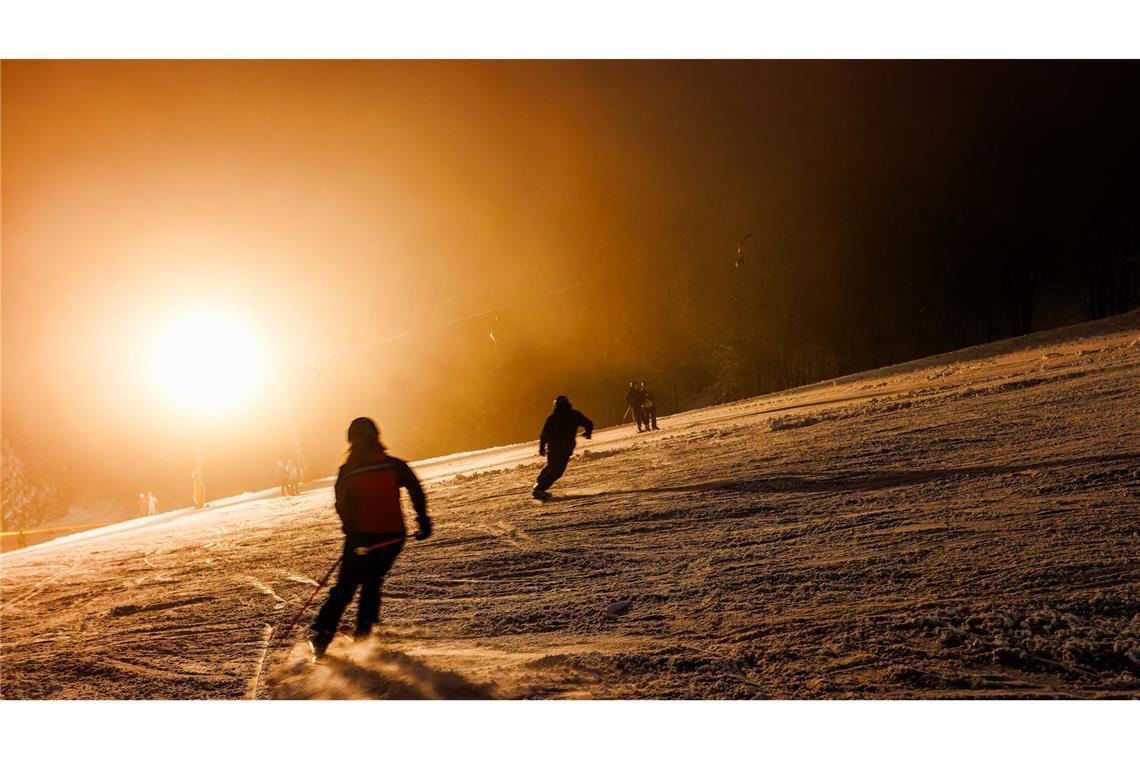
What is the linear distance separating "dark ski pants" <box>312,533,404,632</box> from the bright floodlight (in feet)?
199

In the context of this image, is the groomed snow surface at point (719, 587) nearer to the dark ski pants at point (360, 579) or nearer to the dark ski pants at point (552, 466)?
the dark ski pants at point (360, 579)

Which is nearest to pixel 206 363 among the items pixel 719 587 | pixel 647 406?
pixel 647 406

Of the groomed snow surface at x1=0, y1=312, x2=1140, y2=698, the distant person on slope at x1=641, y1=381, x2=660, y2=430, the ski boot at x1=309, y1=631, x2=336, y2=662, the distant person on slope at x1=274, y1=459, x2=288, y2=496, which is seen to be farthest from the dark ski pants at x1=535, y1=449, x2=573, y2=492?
the distant person on slope at x1=274, y1=459, x2=288, y2=496

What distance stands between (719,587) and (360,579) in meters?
3.21

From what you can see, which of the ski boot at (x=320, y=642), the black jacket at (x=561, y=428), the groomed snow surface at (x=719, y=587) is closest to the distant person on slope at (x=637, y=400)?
the groomed snow surface at (x=719, y=587)

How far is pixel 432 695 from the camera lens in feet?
17.3

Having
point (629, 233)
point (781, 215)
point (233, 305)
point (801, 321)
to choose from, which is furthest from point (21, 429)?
point (781, 215)

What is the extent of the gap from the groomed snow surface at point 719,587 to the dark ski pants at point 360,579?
294 mm

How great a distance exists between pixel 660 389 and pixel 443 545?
216 feet

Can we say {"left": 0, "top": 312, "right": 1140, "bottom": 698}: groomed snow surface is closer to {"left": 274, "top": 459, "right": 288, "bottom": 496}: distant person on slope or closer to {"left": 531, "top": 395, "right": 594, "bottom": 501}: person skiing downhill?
{"left": 531, "top": 395, "right": 594, "bottom": 501}: person skiing downhill

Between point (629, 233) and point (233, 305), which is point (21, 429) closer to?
point (233, 305)

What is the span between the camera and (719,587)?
7.14 metres

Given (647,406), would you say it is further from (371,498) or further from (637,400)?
(371,498)

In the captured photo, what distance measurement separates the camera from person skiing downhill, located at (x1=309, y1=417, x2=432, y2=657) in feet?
20.8
